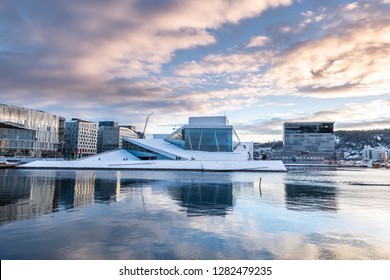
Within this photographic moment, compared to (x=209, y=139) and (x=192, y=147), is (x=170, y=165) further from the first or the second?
(x=209, y=139)

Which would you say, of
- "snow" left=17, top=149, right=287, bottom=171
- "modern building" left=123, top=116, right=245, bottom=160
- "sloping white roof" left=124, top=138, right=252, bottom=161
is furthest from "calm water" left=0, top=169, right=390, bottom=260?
"modern building" left=123, top=116, right=245, bottom=160

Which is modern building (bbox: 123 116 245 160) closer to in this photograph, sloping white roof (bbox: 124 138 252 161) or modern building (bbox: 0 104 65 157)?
sloping white roof (bbox: 124 138 252 161)

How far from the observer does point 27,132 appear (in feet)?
476

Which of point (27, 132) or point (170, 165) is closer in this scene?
point (170, 165)

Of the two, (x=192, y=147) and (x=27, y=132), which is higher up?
(x=27, y=132)

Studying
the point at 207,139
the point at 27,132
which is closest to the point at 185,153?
the point at 207,139

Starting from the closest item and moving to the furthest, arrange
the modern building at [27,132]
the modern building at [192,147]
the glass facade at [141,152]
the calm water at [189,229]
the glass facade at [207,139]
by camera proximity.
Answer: the calm water at [189,229] → the modern building at [192,147] → the glass facade at [141,152] → the glass facade at [207,139] → the modern building at [27,132]

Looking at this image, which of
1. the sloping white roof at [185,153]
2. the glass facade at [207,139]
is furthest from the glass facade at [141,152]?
the glass facade at [207,139]

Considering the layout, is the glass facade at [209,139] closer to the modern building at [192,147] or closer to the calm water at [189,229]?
the modern building at [192,147]

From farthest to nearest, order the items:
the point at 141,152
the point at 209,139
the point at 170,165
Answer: the point at 141,152, the point at 209,139, the point at 170,165

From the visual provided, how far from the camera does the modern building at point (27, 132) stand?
136 meters

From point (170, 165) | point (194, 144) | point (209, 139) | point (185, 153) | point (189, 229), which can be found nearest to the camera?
point (189, 229)
